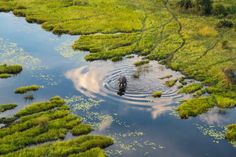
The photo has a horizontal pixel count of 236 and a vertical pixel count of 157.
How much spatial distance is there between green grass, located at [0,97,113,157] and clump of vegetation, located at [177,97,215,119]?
11.4 meters

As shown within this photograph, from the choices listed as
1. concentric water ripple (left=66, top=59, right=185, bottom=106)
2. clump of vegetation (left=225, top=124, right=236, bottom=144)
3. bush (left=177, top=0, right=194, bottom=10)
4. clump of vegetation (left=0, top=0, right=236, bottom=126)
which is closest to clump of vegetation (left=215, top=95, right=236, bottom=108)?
clump of vegetation (left=0, top=0, right=236, bottom=126)

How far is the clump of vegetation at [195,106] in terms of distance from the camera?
5543cm

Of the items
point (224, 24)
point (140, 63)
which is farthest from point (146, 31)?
point (224, 24)

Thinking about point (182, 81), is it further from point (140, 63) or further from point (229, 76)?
point (140, 63)

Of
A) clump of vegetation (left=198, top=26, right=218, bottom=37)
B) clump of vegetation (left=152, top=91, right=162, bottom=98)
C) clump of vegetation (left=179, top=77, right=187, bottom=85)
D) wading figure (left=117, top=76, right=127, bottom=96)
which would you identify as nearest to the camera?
clump of vegetation (left=152, top=91, right=162, bottom=98)

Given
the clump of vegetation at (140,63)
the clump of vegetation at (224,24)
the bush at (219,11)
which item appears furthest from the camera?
the bush at (219,11)

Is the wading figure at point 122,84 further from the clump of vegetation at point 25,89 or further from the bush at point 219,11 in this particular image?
the bush at point 219,11

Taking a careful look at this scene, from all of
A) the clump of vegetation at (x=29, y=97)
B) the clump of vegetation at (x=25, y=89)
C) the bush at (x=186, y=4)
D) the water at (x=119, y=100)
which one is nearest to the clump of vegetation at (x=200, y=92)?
the water at (x=119, y=100)

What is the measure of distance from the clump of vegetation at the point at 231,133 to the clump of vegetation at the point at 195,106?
4.58 meters

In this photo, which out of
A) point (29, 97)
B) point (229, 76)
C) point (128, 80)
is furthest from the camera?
point (229, 76)

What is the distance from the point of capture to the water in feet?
162

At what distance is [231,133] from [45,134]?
21.3 meters

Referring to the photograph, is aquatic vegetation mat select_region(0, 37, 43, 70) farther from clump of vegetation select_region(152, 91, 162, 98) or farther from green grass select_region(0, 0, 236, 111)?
clump of vegetation select_region(152, 91, 162, 98)

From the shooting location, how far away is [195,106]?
5684 centimetres
